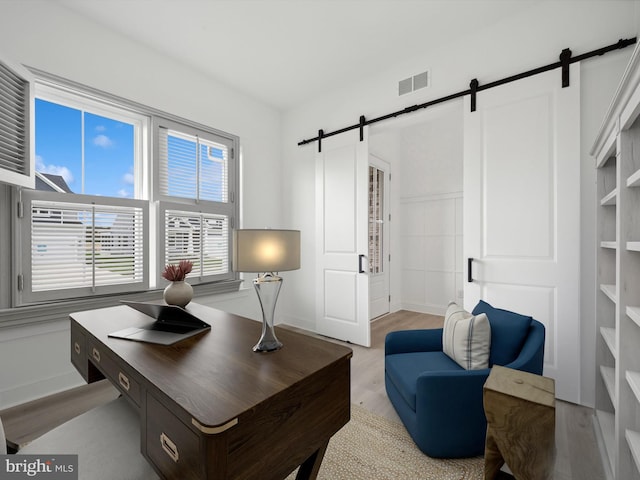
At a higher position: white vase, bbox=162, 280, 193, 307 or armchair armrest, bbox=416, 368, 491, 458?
white vase, bbox=162, 280, 193, 307

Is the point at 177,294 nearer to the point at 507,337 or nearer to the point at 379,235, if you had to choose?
the point at 507,337

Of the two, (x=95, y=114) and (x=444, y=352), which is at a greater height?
(x=95, y=114)

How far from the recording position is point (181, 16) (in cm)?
247

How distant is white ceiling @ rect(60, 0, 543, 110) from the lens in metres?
2.36

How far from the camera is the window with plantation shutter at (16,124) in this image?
1.92 metres

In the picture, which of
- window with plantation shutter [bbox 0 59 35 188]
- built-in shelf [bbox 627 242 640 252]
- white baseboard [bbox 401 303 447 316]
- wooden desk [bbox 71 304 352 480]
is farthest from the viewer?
white baseboard [bbox 401 303 447 316]

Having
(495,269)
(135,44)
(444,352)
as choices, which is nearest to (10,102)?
(135,44)

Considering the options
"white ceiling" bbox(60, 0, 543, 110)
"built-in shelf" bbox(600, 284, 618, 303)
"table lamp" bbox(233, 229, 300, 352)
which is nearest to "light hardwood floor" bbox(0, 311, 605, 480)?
"built-in shelf" bbox(600, 284, 618, 303)

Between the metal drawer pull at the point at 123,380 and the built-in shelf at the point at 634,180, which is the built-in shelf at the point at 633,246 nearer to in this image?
the built-in shelf at the point at 634,180

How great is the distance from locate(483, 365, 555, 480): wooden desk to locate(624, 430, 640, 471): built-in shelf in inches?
10.5

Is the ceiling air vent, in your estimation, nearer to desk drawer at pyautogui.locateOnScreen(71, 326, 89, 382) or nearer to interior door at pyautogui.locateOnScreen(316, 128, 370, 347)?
interior door at pyautogui.locateOnScreen(316, 128, 370, 347)

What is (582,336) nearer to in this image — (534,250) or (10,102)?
(534,250)

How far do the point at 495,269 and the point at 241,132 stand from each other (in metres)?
3.14

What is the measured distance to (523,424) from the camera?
4.09 ft
